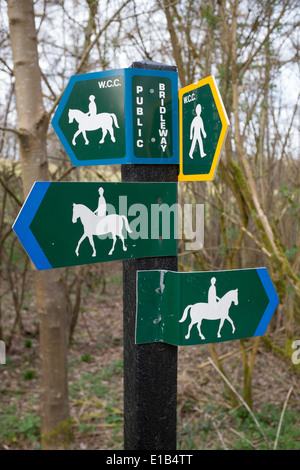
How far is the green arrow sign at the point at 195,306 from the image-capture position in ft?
4.41

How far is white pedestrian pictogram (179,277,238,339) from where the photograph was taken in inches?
52.9

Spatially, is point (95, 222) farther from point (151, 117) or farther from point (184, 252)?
point (184, 252)

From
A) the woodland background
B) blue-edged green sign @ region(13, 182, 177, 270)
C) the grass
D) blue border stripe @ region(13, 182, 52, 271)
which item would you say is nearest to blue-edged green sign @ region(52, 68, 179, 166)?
blue-edged green sign @ region(13, 182, 177, 270)

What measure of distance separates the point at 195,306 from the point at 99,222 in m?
0.40

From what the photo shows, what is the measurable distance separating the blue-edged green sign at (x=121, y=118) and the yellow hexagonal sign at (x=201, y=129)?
1.3 inches

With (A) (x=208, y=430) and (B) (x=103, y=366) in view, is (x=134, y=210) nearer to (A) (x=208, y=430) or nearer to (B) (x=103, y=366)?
(A) (x=208, y=430)

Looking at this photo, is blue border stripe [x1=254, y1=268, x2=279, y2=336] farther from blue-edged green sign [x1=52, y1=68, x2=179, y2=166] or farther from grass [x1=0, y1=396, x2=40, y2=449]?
grass [x1=0, y1=396, x2=40, y2=449]

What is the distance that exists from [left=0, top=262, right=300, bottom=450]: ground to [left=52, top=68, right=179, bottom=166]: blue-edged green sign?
2.47 m

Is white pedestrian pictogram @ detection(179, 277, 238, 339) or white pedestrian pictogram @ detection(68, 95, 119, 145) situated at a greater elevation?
white pedestrian pictogram @ detection(68, 95, 119, 145)

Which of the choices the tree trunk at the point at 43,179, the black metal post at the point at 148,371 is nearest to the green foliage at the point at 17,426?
the tree trunk at the point at 43,179

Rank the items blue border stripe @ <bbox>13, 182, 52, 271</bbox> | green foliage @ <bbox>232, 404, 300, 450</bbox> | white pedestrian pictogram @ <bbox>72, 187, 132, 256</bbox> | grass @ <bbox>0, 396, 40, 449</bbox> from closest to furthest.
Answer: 1. blue border stripe @ <bbox>13, 182, 52, 271</bbox>
2. white pedestrian pictogram @ <bbox>72, 187, 132, 256</bbox>
3. green foliage @ <bbox>232, 404, 300, 450</bbox>
4. grass @ <bbox>0, 396, 40, 449</bbox>

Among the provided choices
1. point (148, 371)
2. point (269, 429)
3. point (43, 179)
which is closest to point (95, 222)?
point (148, 371)

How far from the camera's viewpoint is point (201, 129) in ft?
4.55
